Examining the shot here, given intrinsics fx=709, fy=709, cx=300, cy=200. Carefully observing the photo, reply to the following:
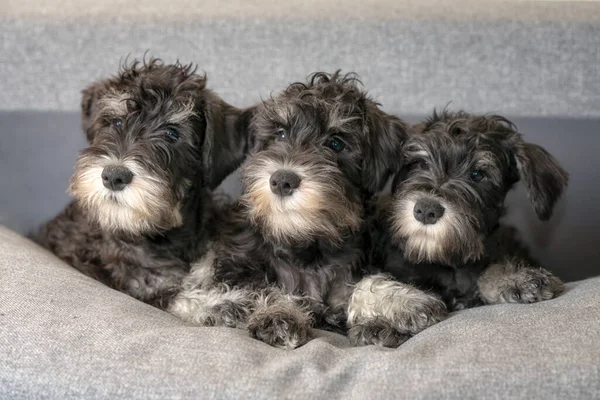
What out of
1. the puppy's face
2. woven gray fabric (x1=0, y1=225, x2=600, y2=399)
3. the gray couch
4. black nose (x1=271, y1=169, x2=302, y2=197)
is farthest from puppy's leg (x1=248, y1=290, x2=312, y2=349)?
the gray couch

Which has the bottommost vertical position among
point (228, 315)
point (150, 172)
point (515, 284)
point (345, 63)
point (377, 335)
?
point (228, 315)

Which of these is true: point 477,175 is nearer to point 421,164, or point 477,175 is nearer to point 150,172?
point 421,164

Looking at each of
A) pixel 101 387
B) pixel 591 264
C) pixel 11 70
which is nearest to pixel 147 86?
pixel 101 387

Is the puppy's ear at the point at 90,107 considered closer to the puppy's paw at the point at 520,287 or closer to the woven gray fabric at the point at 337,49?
the woven gray fabric at the point at 337,49

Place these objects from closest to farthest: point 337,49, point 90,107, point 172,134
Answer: point 172,134 → point 90,107 → point 337,49

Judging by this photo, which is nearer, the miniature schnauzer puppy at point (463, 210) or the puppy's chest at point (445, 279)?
the miniature schnauzer puppy at point (463, 210)

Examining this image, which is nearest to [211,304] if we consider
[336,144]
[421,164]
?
[336,144]

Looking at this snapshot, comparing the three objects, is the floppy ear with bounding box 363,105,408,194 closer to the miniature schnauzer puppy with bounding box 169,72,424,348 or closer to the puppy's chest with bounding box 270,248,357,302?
the miniature schnauzer puppy with bounding box 169,72,424,348

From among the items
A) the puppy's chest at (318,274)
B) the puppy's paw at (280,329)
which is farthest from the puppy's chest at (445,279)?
the puppy's paw at (280,329)
